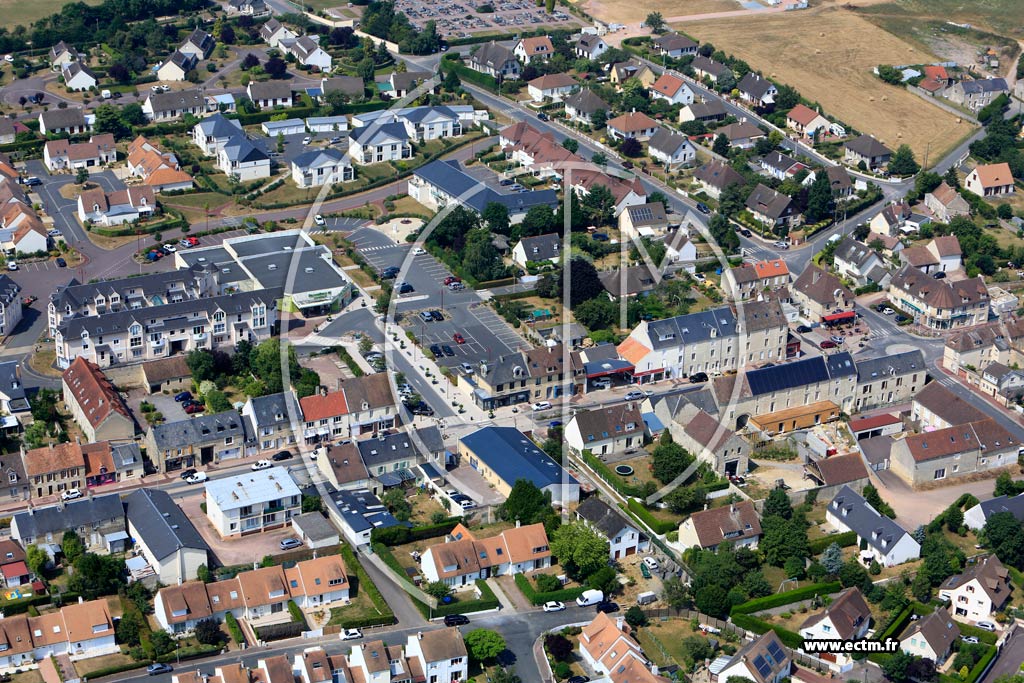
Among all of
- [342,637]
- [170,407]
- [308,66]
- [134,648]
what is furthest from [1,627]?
[308,66]

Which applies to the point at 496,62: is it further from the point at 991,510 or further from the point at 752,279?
the point at 991,510

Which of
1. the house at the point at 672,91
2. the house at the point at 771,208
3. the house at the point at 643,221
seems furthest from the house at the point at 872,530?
the house at the point at 672,91

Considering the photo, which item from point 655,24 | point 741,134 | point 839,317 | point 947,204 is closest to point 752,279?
point 839,317

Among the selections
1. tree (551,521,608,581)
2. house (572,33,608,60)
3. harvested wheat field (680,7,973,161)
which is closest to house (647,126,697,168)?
harvested wheat field (680,7,973,161)

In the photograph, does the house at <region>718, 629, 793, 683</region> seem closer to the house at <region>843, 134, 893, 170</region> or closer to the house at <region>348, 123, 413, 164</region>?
the house at <region>843, 134, 893, 170</region>

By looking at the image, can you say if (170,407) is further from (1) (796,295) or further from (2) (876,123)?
(2) (876,123)
